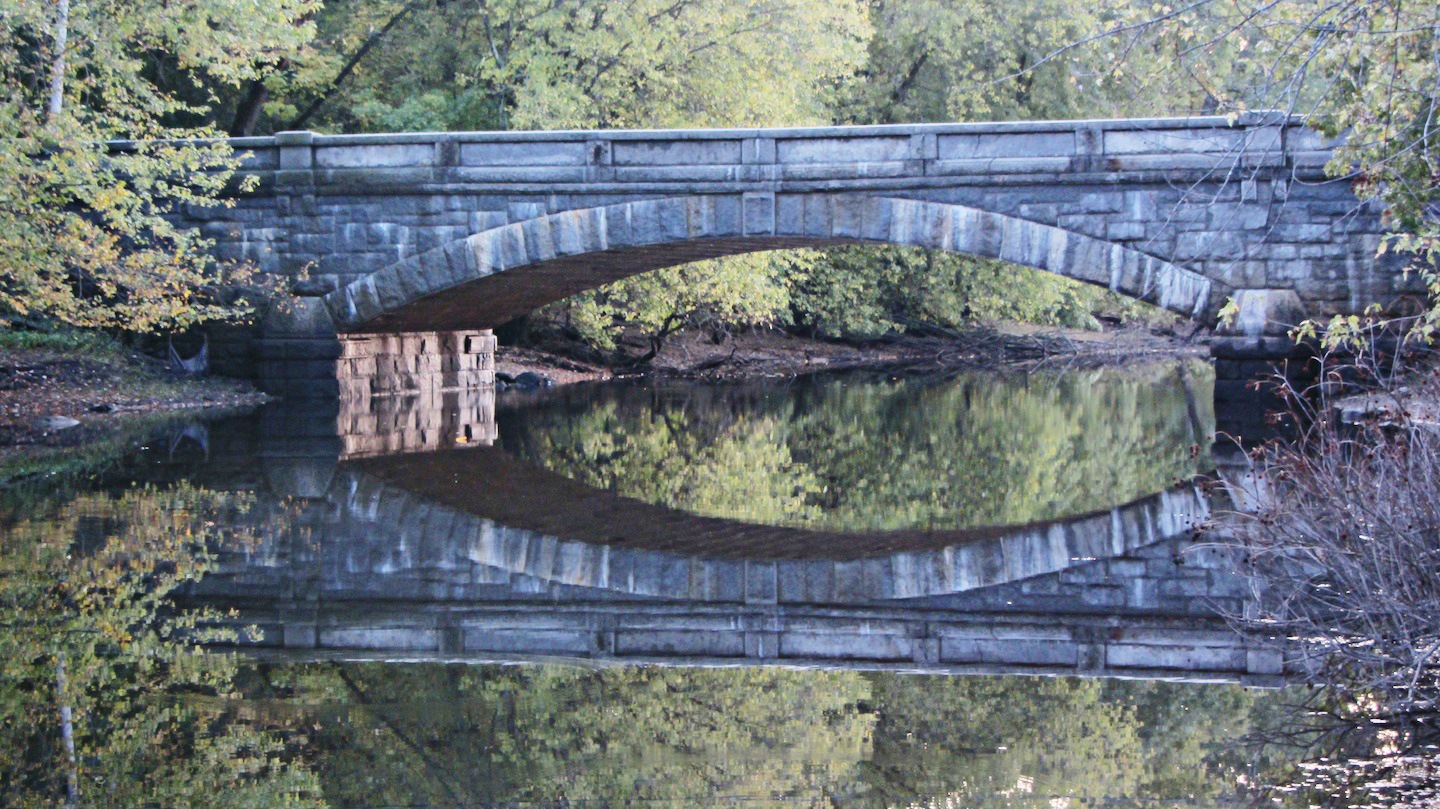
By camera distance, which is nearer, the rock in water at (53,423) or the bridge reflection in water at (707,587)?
the bridge reflection in water at (707,587)

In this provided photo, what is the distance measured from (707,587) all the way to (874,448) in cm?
666

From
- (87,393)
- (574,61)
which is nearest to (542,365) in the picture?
(574,61)

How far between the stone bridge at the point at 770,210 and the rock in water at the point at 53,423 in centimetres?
376

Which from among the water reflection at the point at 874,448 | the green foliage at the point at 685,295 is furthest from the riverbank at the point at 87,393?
the green foliage at the point at 685,295

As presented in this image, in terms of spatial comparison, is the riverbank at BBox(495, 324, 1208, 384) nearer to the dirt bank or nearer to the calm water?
the dirt bank

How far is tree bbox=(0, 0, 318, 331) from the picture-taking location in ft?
46.1

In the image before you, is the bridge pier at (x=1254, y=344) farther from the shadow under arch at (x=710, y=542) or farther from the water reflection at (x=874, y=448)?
the shadow under arch at (x=710, y=542)

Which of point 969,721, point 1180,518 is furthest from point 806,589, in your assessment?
point 1180,518

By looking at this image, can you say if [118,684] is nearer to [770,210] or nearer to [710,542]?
[710,542]

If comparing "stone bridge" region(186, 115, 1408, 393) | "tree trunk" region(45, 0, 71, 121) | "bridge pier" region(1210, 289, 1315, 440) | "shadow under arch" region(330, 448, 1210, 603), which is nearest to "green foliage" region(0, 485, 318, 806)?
"shadow under arch" region(330, 448, 1210, 603)

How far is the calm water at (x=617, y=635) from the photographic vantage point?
426 cm

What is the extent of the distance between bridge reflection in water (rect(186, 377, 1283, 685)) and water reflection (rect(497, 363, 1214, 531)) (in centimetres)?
63

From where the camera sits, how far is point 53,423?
46.5 ft

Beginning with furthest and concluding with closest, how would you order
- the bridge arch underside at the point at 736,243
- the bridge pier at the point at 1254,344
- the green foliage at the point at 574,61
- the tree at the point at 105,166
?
1. the green foliage at the point at 574,61
2. the bridge arch underside at the point at 736,243
3. the bridge pier at the point at 1254,344
4. the tree at the point at 105,166
